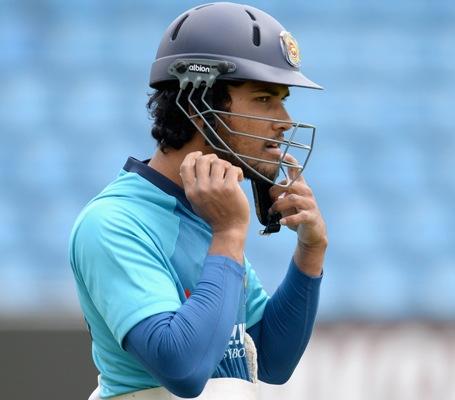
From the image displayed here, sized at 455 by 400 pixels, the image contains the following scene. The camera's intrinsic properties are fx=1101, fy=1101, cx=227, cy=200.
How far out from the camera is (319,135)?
22.7 ft

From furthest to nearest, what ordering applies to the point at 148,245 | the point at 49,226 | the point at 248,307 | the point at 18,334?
the point at 49,226
the point at 18,334
the point at 248,307
the point at 148,245

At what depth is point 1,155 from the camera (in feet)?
21.2

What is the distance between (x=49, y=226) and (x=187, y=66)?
3959mm

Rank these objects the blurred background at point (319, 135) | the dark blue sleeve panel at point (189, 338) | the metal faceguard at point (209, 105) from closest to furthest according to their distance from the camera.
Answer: the dark blue sleeve panel at point (189, 338) → the metal faceguard at point (209, 105) → the blurred background at point (319, 135)

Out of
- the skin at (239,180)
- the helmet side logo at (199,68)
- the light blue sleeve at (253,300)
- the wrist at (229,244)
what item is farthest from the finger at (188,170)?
the light blue sleeve at (253,300)

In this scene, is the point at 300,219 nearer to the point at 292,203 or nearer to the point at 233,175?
the point at 292,203

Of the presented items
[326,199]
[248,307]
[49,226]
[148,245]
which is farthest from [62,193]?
[148,245]

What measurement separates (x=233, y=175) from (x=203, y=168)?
6 cm

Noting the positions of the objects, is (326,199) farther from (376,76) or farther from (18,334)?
(18,334)

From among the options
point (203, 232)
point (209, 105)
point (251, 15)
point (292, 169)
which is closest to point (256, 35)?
point (251, 15)

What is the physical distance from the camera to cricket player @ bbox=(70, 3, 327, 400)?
2.05m

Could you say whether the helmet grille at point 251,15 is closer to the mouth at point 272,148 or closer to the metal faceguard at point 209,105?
the metal faceguard at point 209,105

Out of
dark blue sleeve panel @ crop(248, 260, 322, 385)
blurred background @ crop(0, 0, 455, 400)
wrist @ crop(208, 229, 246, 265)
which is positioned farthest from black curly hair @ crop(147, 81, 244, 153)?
blurred background @ crop(0, 0, 455, 400)

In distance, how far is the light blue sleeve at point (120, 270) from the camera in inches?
81.3
